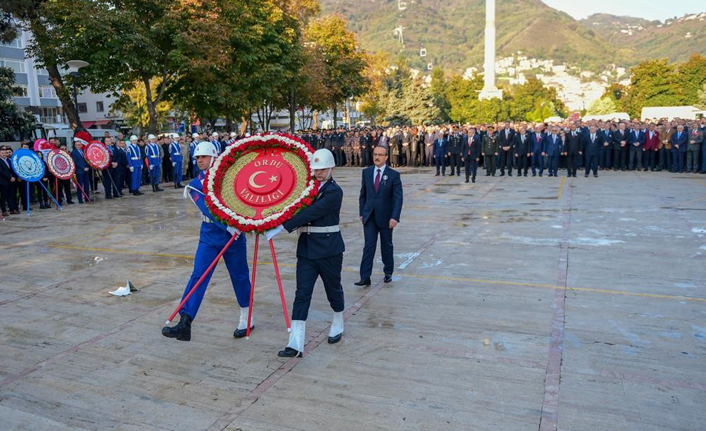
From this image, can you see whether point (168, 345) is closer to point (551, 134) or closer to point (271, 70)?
point (551, 134)

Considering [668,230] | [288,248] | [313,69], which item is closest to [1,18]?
[288,248]

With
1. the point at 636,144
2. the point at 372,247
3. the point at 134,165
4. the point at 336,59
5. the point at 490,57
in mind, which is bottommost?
the point at 372,247

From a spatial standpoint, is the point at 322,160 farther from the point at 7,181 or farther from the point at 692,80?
the point at 692,80

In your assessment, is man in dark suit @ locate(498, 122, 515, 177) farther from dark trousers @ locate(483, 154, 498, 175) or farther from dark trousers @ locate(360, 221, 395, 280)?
dark trousers @ locate(360, 221, 395, 280)

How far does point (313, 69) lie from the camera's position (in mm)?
37750

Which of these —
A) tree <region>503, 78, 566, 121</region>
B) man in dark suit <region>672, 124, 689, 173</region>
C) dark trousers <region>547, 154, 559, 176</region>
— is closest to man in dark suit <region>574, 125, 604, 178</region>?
dark trousers <region>547, 154, 559, 176</region>

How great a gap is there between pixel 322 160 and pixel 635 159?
875 inches

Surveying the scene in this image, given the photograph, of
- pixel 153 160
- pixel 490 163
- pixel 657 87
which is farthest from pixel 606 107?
pixel 153 160

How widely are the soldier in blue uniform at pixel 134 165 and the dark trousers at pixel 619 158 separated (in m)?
18.4

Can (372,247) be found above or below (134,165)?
below

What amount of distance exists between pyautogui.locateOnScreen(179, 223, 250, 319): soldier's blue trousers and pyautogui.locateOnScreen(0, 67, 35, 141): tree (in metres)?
24.1

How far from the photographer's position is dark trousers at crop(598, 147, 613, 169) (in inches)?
977

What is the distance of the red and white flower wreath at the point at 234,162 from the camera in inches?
225

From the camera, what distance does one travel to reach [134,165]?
19.8m
